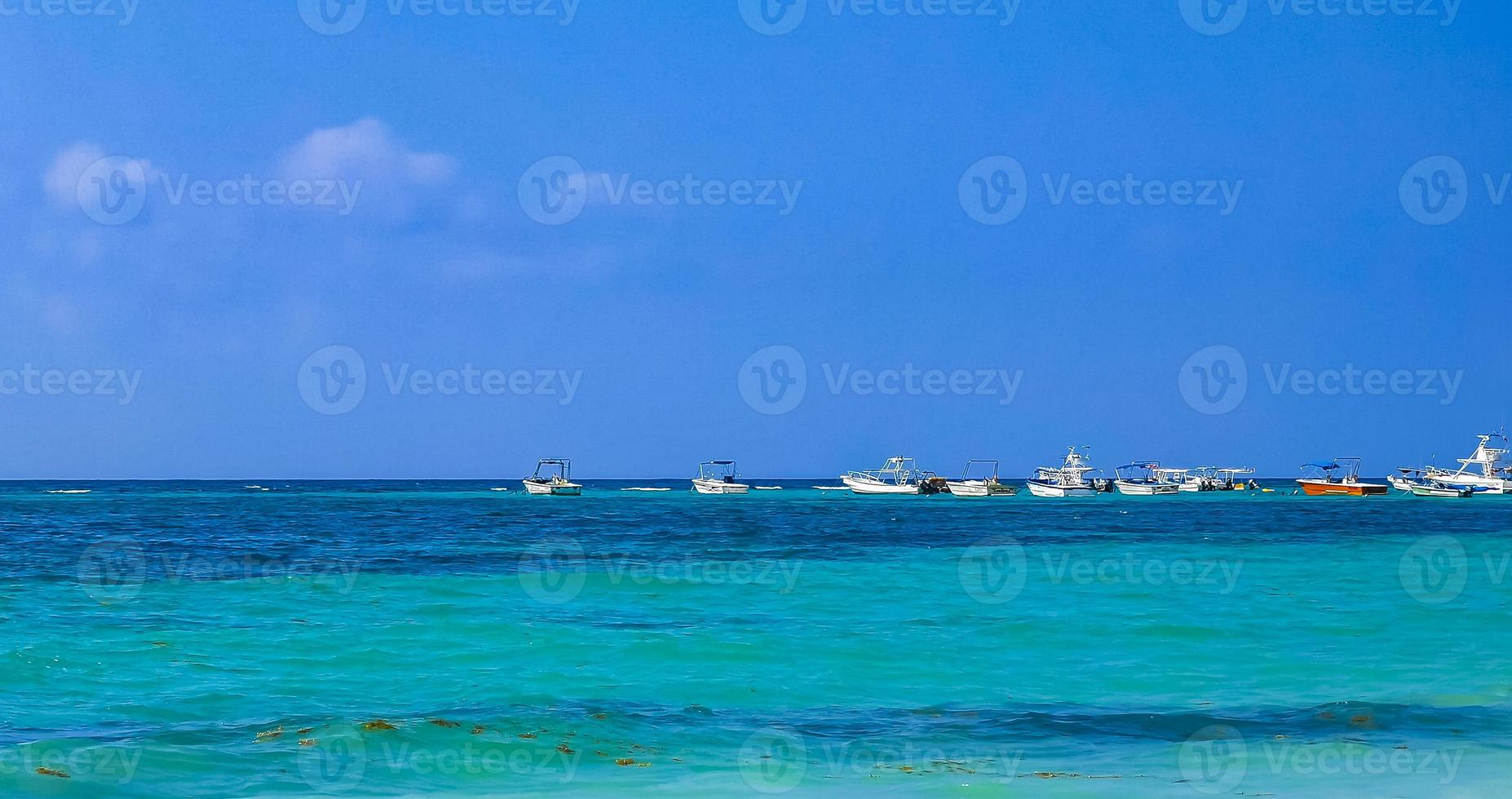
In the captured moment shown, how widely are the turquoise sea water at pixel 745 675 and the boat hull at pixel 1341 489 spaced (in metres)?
87.1

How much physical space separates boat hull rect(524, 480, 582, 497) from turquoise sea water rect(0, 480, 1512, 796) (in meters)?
76.7

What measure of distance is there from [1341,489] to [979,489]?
3531cm

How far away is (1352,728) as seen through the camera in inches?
477

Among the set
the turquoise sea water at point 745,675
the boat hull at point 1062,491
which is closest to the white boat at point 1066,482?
the boat hull at point 1062,491

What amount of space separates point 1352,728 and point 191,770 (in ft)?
36.3

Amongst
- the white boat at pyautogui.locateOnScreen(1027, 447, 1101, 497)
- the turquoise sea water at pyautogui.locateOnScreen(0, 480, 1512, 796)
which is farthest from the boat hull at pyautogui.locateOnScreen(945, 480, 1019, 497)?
the turquoise sea water at pyautogui.locateOnScreen(0, 480, 1512, 796)

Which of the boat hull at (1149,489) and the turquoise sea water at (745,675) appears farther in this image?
the boat hull at (1149,489)

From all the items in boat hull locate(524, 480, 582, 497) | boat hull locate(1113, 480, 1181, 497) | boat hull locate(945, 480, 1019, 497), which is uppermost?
boat hull locate(1113, 480, 1181, 497)

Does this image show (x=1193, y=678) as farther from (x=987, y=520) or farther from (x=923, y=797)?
(x=987, y=520)

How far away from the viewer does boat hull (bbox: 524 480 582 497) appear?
365 feet

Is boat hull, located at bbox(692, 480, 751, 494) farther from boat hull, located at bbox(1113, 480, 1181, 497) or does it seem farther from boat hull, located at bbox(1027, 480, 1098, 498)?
boat hull, located at bbox(1113, 480, 1181, 497)

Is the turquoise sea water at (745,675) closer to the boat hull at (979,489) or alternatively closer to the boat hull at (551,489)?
the boat hull at (551,489)

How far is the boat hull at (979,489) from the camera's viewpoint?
372 ft

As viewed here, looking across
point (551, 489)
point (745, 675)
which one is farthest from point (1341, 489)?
point (745, 675)
